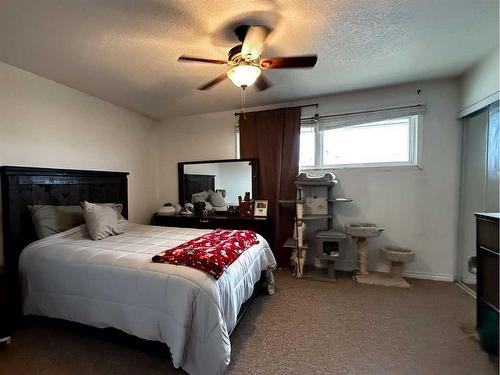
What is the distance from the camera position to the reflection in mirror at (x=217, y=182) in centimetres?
376

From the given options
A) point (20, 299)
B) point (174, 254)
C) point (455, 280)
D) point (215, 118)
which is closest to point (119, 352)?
point (174, 254)

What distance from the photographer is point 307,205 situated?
132 inches

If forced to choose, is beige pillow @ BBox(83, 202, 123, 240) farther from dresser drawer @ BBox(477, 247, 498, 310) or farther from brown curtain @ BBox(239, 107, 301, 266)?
dresser drawer @ BBox(477, 247, 498, 310)

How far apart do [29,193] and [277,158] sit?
2.95 metres

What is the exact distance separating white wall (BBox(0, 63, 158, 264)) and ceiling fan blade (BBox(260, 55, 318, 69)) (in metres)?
2.54

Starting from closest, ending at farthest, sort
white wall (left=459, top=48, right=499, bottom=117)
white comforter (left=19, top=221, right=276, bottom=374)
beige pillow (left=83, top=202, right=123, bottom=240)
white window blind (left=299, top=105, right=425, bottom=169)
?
1. white comforter (left=19, top=221, right=276, bottom=374)
2. white wall (left=459, top=48, right=499, bottom=117)
3. beige pillow (left=83, top=202, right=123, bottom=240)
4. white window blind (left=299, top=105, right=425, bottom=169)

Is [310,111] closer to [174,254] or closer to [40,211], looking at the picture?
[174,254]

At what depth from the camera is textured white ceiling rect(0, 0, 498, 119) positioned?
1634 mm

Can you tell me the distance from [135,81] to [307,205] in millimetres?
2702

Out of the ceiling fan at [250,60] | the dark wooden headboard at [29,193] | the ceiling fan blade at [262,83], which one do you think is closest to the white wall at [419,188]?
the ceiling fan blade at [262,83]

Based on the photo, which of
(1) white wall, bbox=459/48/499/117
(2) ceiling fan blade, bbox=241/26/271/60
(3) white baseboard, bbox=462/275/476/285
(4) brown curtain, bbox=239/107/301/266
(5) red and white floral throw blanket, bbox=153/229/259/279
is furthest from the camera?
(4) brown curtain, bbox=239/107/301/266

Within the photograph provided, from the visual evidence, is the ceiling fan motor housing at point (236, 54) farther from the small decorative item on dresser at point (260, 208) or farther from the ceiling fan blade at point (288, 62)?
the small decorative item on dresser at point (260, 208)

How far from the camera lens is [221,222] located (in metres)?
3.52

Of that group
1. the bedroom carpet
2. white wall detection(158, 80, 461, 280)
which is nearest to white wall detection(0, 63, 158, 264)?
the bedroom carpet
